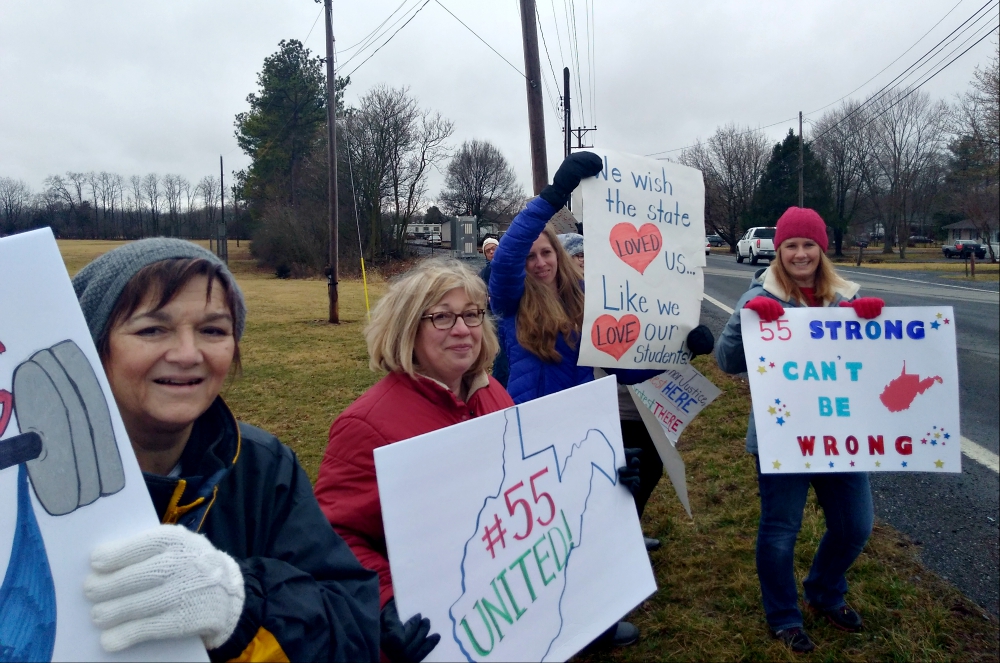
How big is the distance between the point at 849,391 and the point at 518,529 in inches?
58.0

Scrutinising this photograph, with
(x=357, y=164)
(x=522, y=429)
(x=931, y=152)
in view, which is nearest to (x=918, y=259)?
(x=931, y=152)

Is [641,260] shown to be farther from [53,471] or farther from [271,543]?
[53,471]

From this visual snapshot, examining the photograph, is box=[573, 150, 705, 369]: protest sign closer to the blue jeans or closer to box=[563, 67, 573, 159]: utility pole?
the blue jeans

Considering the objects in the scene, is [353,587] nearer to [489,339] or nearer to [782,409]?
[489,339]

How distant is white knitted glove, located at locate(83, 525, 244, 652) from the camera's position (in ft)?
3.34

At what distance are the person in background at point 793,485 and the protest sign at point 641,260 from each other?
0.28m

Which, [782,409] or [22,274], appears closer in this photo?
[22,274]

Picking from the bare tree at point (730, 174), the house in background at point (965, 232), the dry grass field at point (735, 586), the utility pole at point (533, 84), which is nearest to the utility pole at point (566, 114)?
the utility pole at point (533, 84)

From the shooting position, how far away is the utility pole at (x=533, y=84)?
8.91 metres

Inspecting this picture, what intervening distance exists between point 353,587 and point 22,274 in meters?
0.86

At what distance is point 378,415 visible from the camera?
1765mm

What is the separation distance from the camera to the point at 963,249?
1099mm

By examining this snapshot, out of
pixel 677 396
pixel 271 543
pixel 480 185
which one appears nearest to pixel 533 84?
pixel 677 396

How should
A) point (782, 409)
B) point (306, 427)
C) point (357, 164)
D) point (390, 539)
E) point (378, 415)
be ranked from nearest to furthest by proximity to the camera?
point (390, 539) < point (378, 415) < point (782, 409) < point (306, 427) < point (357, 164)
